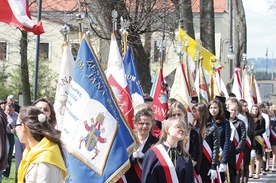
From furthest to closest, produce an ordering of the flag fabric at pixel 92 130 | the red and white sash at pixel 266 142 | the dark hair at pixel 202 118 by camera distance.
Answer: the red and white sash at pixel 266 142 → the dark hair at pixel 202 118 → the flag fabric at pixel 92 130

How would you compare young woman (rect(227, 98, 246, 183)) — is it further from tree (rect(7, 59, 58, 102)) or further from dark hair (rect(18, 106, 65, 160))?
tree (rect(7, 59, 58, 102))

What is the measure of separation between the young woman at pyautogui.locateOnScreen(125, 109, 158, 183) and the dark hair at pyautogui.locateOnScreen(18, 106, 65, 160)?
228 cm

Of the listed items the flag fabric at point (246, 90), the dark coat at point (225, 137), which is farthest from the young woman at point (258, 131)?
the dark coat at point (225, 137)

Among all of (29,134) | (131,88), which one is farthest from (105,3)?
(29,134)

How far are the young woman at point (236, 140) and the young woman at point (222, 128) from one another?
2.71 feet

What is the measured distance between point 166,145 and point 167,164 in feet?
0.71

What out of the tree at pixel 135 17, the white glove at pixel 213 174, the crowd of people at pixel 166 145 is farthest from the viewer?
the tree at pixel 135 17

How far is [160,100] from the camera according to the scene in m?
11.6

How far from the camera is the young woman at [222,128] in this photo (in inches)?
440

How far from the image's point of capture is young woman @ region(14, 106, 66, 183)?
543 centimetres

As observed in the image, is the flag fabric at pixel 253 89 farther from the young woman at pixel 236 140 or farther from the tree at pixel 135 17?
the young woman at pixel 236 140

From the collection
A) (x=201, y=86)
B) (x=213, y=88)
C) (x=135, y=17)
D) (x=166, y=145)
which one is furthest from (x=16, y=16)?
(x=213, y=88)

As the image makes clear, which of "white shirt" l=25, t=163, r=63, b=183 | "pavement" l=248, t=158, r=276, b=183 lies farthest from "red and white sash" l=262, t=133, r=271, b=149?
"white shirt" l=25, t=163, r=63, b=183

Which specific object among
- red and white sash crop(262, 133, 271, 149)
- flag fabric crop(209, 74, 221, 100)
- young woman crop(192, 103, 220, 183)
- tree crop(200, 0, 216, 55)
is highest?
tree crop(200, 0, 216, 55)
